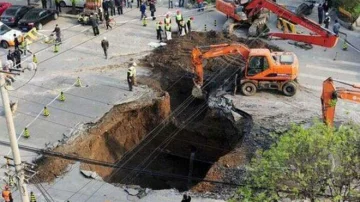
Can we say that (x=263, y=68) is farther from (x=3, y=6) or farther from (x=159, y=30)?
(x=3, y=6)

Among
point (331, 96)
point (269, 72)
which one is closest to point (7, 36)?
point (269, 72)

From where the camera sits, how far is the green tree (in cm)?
1409

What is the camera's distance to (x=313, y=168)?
1418 cm

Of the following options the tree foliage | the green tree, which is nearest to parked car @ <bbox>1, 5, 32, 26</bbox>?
the tree foliage

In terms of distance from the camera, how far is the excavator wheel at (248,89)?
27047mm

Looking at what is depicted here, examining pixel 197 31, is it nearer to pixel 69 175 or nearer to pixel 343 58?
pixel 343 58

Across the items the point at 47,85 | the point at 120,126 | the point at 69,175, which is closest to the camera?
the point at 69,175

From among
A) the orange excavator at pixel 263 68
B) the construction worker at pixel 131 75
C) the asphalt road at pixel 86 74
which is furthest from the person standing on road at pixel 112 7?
the orange excavator at pixel 263 68

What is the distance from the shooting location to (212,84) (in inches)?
1148

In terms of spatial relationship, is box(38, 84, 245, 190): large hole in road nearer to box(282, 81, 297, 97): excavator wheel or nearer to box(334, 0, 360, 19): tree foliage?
box(282, 81, 297, 97): excavator wheel

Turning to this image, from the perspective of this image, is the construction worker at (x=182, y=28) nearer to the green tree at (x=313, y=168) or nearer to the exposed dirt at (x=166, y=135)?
the exposed dirt at (x=166, y=135)

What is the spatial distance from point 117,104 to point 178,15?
9997 millimetres

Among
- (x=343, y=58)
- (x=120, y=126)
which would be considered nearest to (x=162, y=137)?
(x=120, y=126)

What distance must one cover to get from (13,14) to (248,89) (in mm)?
17963
